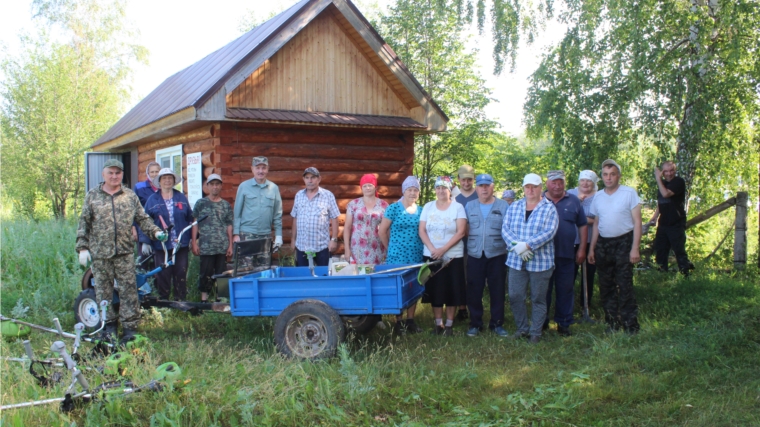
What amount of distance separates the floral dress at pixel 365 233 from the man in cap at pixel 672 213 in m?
4.52

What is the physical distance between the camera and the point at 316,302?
5.39 meters

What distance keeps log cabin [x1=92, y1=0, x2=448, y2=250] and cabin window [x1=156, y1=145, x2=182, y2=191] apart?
0.17 feet

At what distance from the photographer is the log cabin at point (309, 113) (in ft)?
30.0

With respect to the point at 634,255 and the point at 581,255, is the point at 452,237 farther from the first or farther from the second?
the point at 634,255

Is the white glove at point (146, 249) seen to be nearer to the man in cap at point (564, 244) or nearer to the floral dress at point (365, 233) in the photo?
the floral dress at point (365, 233)

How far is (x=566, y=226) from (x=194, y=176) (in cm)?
632

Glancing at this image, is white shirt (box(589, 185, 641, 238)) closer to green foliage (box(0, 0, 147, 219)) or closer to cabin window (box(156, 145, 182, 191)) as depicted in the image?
cabin window (box(156, 145, 182, 191))

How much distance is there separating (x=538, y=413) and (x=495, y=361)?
131cm

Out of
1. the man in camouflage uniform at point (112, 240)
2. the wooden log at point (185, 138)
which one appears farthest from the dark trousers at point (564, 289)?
the wooden log at point (185, 138)

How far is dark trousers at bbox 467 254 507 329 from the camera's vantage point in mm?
6449

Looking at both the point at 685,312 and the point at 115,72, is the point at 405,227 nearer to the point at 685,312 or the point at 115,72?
the point at 685,312

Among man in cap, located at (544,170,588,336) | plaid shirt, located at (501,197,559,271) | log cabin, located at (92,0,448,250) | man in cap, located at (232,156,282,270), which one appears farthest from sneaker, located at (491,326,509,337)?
log cabin, located at (92,0,448,250)

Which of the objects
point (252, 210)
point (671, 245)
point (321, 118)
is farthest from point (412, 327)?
point (671, 245)

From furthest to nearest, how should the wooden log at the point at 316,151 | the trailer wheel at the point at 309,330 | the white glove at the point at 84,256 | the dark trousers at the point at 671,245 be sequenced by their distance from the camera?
the wooden log at the point at 316,151
the dark trousers at the point at 671,245
the white glove at the point at 84,256
the trailer wheel at the point at 309,330
